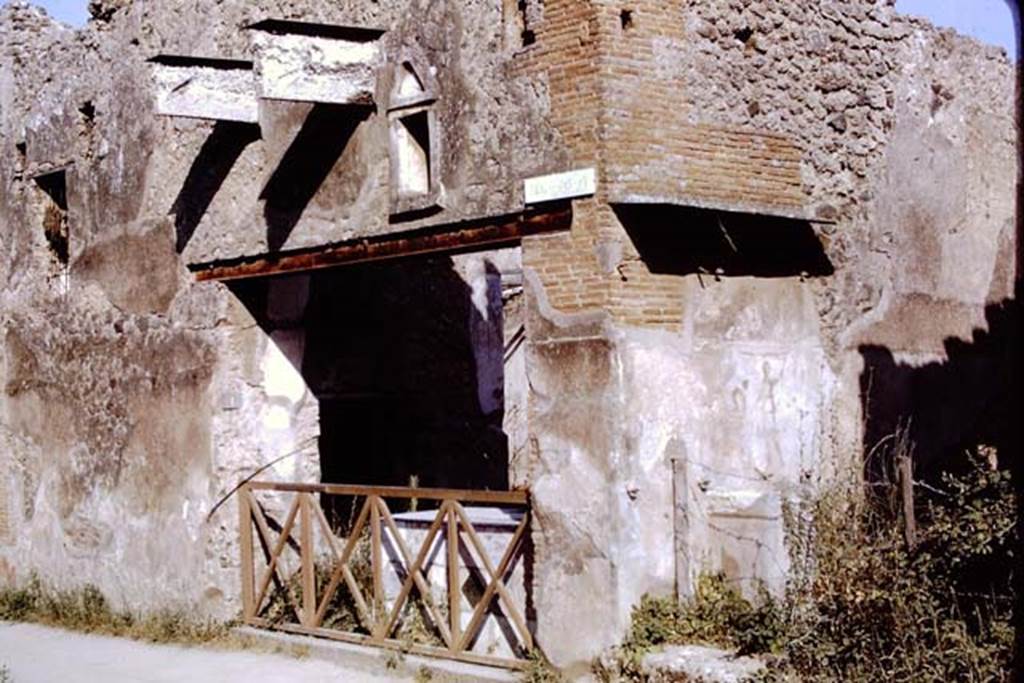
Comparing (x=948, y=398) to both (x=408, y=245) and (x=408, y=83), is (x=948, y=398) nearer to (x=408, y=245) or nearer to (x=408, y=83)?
(x=408, y=245)

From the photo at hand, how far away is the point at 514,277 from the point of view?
48.4 ft

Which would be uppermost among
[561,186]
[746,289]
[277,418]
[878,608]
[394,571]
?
[561,186]

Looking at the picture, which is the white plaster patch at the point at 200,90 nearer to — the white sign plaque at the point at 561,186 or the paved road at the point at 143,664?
the white sign plaque at the point at 561,186

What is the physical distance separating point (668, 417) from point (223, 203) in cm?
450

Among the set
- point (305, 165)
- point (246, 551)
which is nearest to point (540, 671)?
point (246, 551)

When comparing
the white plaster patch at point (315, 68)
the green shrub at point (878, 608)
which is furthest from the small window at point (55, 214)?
the green shrub at point (878, 608)

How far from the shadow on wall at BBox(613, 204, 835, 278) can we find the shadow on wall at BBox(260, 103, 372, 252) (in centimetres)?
254

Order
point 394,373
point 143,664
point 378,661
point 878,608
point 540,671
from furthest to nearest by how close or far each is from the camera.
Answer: point 394,373 → point 143,664 → point 378,661 → point 540,671 → point 878,608

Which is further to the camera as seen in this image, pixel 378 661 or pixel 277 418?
pixel 277 418

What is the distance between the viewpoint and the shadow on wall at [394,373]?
12.3 m

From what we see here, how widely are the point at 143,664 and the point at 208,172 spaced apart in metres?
3.89

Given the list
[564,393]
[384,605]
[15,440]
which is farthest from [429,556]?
[15,440]

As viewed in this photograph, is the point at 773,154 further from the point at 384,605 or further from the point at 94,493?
the point at 94,493

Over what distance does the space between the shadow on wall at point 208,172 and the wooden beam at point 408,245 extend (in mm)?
391
